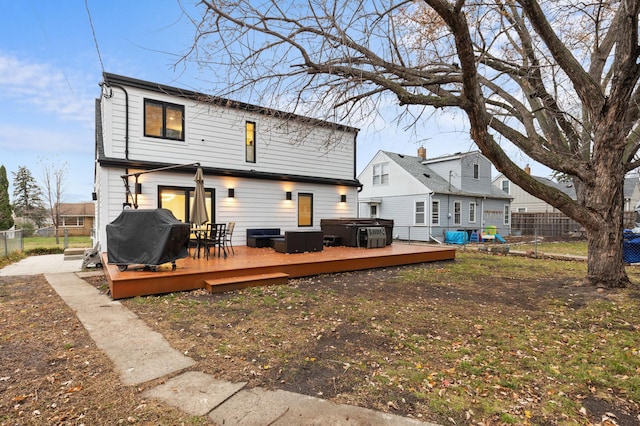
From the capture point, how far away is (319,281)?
283 inches

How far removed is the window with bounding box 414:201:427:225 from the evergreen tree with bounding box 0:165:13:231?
25675 mm

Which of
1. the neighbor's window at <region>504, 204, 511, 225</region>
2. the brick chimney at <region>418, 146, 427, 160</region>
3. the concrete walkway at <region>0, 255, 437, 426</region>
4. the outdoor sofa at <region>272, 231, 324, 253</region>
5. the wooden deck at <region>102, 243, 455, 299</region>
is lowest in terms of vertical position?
the concrete walkway at <region>0, 255, 437, 426</region>

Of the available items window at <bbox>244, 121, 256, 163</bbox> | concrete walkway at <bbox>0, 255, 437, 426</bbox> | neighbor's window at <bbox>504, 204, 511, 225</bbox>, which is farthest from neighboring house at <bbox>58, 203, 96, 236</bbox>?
neighbor's window at <bbox>504, 204, 511, 225</bbox>

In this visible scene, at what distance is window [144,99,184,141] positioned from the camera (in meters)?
9.47

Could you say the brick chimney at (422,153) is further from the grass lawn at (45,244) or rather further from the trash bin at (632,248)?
the grass lawn at (45,244)

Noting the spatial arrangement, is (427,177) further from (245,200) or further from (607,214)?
(607,214)

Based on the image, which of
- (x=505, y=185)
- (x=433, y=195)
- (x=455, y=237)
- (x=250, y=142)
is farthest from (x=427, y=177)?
(x=250, y=142)

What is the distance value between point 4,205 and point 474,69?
92.0 ft

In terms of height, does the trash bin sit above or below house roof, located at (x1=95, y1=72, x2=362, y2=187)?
below

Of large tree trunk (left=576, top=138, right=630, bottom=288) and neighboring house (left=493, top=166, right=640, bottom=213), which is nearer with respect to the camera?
large tree trunk (left=576, top=138, right=630, bottom=288)

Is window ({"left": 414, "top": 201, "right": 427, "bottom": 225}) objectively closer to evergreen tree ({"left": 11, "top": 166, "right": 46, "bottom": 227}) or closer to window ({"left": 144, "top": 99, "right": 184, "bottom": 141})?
window ({"left": 144, "top": 99, "right": 184, "bottom": 141})

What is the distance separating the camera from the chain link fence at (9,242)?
1092cm

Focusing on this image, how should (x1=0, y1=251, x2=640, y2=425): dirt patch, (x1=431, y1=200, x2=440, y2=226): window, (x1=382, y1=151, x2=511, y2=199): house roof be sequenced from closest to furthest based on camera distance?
(x1=0, y1=251, x2=640, y2=425): dirt patch < (x1=431, y1=200, x2=440, y2=226): window < (x1=382, y1=151, x2=511, y2=199): house roof

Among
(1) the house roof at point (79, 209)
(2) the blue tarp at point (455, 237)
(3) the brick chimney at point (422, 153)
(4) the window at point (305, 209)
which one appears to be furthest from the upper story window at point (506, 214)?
(1) the house roof at point (79, 209)
